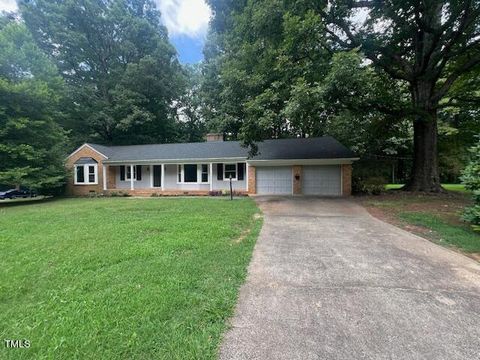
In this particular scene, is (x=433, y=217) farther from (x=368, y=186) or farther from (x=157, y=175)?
(x=157, y=175)

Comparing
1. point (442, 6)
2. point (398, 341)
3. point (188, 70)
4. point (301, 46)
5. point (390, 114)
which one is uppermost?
point (188, 70)

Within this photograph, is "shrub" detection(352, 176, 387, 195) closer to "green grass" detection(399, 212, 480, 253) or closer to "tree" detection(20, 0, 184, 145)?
"green grass" detection(399, 212, 480, 253)

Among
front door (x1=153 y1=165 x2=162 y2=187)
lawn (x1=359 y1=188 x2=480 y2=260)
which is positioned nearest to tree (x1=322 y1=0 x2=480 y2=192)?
lawn (x1=359 y1=188 x2=480 y2=260)

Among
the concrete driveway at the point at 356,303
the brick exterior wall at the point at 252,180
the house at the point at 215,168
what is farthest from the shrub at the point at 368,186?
the concrete driveway at the point at 356,303

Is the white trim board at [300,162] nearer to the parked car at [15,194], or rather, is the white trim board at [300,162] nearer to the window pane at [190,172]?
the window pane at [190,172]

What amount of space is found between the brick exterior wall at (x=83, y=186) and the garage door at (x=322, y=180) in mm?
15065

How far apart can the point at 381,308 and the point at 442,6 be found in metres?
15.2

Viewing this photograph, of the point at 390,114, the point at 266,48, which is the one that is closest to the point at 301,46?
the point at 266,48

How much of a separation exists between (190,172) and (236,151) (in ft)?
12.2

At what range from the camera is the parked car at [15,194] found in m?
21.2

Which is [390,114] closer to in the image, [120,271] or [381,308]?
[381,308]

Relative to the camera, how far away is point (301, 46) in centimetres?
1141

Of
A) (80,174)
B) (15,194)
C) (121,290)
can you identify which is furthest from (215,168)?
(15,194)

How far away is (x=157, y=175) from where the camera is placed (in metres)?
19.8
